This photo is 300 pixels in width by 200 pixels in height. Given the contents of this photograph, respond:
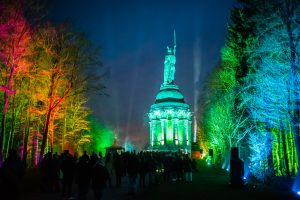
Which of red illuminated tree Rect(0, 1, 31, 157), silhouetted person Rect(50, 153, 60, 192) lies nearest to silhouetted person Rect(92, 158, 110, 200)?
silhouetted person Rect(50, 153, 60, 192)

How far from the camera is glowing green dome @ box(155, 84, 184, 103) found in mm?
81125

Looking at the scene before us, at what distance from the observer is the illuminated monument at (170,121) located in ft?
260

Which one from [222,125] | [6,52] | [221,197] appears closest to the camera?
[221,197]

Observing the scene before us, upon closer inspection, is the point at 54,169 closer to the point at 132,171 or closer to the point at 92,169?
the point at 132,171

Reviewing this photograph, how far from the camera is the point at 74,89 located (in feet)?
96.0

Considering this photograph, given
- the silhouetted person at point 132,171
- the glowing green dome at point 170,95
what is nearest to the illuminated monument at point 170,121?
the glowing green dome at point 170,95

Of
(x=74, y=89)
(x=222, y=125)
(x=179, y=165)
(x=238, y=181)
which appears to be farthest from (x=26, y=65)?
(x=222, y=125)

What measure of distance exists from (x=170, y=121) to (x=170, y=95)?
6397 mm

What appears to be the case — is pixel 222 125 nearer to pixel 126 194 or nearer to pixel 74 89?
pixel 74 89

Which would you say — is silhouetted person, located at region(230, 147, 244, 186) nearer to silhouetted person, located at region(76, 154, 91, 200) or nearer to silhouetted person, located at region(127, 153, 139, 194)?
silhouetted person, located at region(127, 153, 139, 194)

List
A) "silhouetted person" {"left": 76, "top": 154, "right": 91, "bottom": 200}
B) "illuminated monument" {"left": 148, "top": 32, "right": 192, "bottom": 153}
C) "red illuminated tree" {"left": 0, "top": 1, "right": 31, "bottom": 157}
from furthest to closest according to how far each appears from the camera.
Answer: "illuminated monument" {"left": 148, "top": 32, "right": 192, "bottom": 153} → "red illuminated tree" {"left": 0, "top": 1, "right": 31, "bottom": 157} → "silhouetted person" {"left": 76, "top": 154, "right": 91, "bottom": 200}

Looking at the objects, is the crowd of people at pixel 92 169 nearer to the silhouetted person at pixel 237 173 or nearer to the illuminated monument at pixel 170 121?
the silhouetted person at pixel 237 173

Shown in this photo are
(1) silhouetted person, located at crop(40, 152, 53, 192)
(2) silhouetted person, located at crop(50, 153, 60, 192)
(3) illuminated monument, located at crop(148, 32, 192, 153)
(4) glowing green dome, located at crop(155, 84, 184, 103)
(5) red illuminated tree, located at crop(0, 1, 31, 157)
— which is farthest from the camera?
(4) glowing green dome, located at crop(155, 84, 184, 103)

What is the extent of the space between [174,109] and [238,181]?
61.9 m
